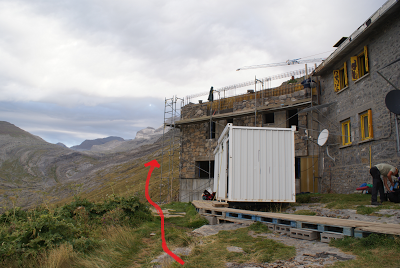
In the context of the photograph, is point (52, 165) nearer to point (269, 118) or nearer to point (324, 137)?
point (269, 118)

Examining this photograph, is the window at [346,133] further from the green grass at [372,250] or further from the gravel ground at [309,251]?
the green grass at [372,250]

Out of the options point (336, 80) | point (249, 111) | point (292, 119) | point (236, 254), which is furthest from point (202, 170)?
point (236, 254)

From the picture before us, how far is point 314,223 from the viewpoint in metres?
5.40

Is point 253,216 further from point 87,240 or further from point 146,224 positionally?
point 87,240

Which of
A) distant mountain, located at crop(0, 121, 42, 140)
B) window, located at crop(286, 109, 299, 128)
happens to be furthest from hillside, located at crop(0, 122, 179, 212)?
window, located at crop(286, 109, 299, 128)

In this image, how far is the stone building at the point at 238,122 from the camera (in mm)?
15250

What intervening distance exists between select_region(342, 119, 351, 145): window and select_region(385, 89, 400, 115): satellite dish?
3.52 meters

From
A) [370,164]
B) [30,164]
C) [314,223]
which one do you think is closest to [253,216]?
[314,223]

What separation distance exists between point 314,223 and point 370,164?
23.0ft

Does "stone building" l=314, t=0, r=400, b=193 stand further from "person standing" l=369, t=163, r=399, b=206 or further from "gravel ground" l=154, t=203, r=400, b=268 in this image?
"gravel ground" l=154, t=203, r=400, b=268

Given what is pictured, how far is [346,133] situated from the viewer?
12906 millimetres

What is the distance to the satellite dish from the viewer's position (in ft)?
29.2

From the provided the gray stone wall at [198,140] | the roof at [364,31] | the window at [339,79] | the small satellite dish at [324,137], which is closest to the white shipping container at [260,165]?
the small satellite dish at [324,137]

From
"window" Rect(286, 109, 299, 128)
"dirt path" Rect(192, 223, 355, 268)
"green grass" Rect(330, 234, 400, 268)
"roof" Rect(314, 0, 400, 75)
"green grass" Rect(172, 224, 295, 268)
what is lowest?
"green grass" Rect(172, 224, 295, 268)
